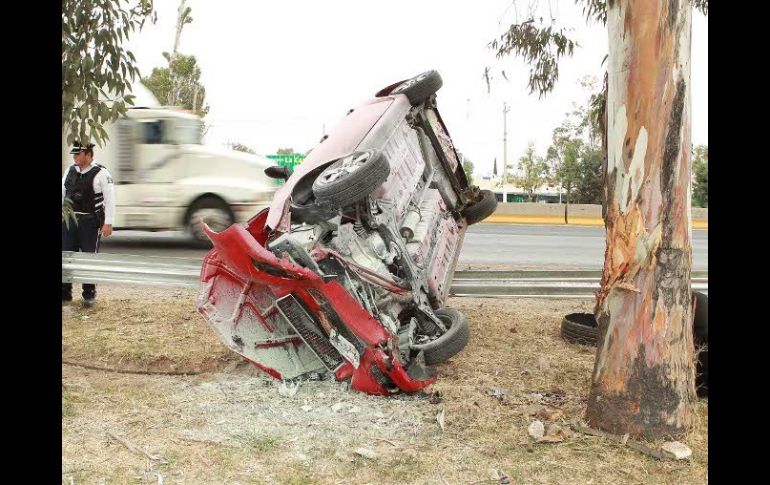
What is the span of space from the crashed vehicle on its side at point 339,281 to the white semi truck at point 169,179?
6.26m

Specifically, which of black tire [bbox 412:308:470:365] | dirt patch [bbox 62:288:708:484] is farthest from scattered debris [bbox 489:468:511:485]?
black tire [bbox 412:308:470:365]

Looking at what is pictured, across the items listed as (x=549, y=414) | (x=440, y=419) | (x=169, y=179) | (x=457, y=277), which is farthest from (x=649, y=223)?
(x=169, y=179)

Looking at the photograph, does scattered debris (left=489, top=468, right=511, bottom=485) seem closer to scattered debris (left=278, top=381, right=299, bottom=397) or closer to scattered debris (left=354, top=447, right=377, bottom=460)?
scattered debris (left=354, top=447, right=377, bottom=460)

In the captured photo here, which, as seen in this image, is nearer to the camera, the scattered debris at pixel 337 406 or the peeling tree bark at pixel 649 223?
the peeling tree bark at pixel 649 223

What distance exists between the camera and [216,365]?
489cm

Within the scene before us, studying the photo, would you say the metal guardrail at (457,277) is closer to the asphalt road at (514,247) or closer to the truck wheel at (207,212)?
the asphalt road at (514,247)

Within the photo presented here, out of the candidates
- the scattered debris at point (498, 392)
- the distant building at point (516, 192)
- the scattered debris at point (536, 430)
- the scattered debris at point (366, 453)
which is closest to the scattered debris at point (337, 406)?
the scattered debris at point (366, 453)

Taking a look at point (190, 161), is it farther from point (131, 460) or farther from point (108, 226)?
point (131, 460)

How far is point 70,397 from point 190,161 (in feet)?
25.3

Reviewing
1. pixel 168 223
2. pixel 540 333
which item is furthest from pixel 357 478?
pixel 168 223

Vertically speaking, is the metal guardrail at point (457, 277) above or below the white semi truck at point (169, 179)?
below

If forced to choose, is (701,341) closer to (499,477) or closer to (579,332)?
(579,332)

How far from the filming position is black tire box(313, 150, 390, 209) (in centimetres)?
429

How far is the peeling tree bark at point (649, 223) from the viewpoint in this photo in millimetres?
3305
